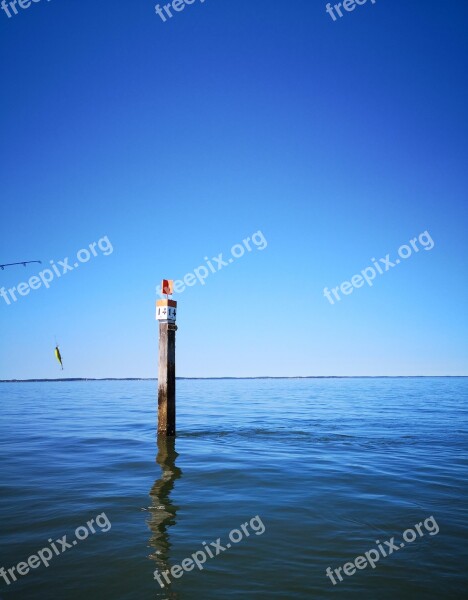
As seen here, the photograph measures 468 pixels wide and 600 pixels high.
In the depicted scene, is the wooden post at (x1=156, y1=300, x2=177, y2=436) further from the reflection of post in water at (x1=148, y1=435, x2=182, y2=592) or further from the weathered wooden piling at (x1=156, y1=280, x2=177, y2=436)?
the reflection of post in water at (x1=148, y1=435, x2=182, y2=592)

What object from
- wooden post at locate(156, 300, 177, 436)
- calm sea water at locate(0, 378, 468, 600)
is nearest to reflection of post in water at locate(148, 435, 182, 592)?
calm sea water at locate(0, 378, 468, 600)

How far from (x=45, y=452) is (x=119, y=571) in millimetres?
7714

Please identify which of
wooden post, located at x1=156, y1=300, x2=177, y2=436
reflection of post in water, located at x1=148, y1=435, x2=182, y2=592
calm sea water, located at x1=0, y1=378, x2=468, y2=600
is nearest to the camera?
calm sea water, located at x1=0, y1=378, x2=468, y2=600

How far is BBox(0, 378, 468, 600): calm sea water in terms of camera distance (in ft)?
13.6

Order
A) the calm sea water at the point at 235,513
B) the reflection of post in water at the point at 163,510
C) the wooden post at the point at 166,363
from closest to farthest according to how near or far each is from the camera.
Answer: the calm sea water at the point at 235,513 < the reflection of post in water at the point at 163,510 < the wooden post at the point at 166,363

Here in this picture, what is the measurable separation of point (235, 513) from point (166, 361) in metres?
6.66

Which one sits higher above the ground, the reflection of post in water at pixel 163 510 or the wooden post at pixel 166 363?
the wooden post at pixel 166 363

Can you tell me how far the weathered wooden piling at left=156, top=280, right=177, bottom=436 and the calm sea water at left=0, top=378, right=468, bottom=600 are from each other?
2.53 ft

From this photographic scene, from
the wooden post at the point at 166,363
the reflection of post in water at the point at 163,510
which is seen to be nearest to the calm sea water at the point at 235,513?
the reflection of post in water at the point at 163,510

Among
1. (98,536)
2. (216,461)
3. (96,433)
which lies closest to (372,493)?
(216,461)

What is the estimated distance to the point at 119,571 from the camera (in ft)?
14.2

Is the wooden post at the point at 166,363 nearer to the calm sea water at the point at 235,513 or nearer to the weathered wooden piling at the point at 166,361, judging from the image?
the weathered wooden piling at the point at 166,361

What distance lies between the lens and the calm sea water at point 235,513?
163 inches

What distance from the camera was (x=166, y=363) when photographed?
1233 cm
